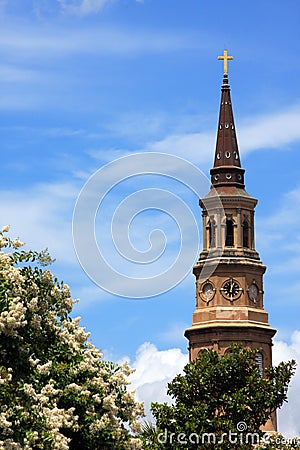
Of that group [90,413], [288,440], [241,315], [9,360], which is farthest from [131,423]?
[241,315]

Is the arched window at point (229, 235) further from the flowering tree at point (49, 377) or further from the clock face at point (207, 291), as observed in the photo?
the flowering tree at point (49, 377)

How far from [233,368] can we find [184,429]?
5.25m

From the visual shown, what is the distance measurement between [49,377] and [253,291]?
82.2 m

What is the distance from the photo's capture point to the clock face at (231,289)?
374 feet

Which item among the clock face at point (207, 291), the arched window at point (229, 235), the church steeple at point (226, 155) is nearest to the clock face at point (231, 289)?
the clock face at point (207, 291)

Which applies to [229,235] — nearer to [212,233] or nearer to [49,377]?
[212,233]

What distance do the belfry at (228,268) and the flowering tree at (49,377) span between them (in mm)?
74480

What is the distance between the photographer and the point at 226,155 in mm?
118750

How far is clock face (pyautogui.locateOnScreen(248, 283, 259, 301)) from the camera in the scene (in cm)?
11488

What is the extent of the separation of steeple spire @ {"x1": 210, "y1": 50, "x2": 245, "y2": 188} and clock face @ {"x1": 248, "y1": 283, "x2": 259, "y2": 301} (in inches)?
399

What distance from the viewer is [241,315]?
11269 cm

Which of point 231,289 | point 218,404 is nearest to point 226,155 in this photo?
point 231,289

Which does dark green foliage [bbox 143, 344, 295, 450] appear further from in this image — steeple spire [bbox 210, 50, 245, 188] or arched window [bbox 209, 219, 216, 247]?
steeple spire [bbox 210, 50, 245, 188]

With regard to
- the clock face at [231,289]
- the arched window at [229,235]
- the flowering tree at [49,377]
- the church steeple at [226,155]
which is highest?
the church steeple at [226,155]
